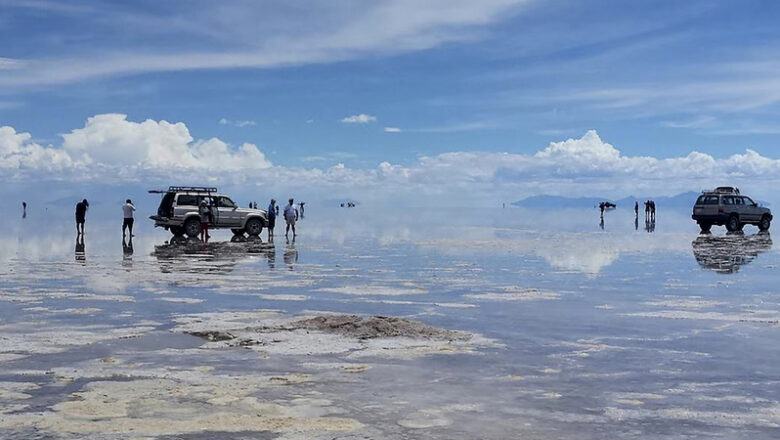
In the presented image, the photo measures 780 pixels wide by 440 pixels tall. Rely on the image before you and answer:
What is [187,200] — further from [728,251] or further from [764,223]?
[764,223]

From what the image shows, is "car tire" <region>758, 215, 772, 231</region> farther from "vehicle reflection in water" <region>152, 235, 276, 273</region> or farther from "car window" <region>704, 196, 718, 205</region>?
"vehicle reflection in water" <region>152, 235, 276, 273</region>

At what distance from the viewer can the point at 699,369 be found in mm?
9406

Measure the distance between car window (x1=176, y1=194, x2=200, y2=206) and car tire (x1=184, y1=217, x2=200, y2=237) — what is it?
787 millimetres

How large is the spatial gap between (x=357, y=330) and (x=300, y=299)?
4.20 m

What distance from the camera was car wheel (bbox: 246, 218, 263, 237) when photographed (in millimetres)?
39688

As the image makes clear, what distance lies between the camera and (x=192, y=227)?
123 feet

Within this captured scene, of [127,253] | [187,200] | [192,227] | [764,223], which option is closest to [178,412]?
[127,253]

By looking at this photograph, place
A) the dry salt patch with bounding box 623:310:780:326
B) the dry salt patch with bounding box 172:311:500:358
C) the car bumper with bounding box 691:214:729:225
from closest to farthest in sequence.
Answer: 1. the dry salt patch with bounding box 172:311:500:358
2. the dry salt patch with bounding box 623:310:780:326
3. the car bumper with bounding box 691:214:729:225

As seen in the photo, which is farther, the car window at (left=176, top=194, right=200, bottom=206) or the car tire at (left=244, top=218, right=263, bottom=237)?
the car tire at (left=244, top=218, right=263, bottom=237)

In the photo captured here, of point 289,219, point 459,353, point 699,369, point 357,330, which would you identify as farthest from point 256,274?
point 289,219

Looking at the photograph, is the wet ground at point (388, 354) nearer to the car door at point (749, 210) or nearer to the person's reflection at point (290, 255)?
the person's reflection at point (290, 255)

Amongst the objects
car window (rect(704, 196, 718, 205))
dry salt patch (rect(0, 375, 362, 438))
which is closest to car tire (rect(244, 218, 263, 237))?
car window (rect(704, 196, 718, 205))

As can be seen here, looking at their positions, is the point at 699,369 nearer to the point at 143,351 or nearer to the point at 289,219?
the point at 143,351

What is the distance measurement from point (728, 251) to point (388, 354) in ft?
75.6
